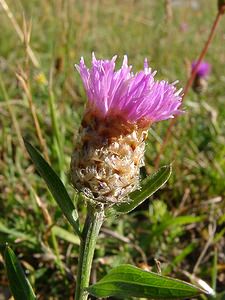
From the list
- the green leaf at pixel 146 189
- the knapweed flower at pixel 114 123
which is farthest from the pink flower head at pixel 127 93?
the green leaf at pixel 146 189

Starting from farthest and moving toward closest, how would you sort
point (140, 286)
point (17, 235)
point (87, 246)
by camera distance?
point (17, 235) < point (87, 246) < point (140, 286)

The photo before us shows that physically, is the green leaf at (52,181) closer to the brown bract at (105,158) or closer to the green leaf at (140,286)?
the brown bract at (105,158)

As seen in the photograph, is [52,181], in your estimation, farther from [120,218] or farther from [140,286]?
[120,218]

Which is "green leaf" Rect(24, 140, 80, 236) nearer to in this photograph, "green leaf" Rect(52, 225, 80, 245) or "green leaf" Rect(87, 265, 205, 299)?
"green leaf" Rect(87, 265, 205, 299)

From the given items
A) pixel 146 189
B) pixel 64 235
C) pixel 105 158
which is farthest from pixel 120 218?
pixel 105 158

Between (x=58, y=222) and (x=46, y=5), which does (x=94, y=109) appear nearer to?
(x=58, y=222)

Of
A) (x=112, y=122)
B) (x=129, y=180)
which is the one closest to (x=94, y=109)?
(x=112, y=122)
